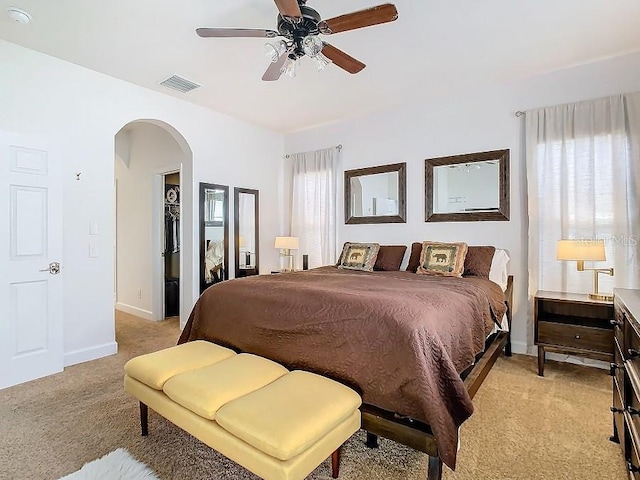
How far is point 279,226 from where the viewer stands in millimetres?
5637

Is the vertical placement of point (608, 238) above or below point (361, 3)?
below

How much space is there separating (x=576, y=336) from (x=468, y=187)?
1.78 meters

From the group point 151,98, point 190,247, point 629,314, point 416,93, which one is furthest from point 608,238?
point 151,98

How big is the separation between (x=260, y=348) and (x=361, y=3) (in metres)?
2.43

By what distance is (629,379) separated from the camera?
156cm

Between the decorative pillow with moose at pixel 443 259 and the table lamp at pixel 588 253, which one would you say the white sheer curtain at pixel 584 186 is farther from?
the decorative pillow with moose at pixel 443 259

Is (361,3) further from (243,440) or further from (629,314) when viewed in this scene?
(243,440)

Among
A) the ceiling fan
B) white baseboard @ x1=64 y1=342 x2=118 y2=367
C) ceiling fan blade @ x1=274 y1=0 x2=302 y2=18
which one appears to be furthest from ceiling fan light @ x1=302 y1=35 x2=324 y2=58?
white baseboard @ x1=64 y1=342 x2=118 y2=367

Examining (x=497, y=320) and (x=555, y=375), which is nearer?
(x=497, y=320)

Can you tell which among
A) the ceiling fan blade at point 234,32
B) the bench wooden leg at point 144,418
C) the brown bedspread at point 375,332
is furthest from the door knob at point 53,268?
the ceiling fan blade at point 234,32

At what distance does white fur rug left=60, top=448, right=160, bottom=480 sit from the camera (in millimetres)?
1704

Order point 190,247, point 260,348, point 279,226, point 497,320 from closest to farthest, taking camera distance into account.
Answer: point 260,348, point 497,320, point 190,247, point 279,226

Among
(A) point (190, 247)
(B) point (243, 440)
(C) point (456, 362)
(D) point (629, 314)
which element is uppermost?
(A) point (190, 247)

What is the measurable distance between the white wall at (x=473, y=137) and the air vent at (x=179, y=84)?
2.07 metres
